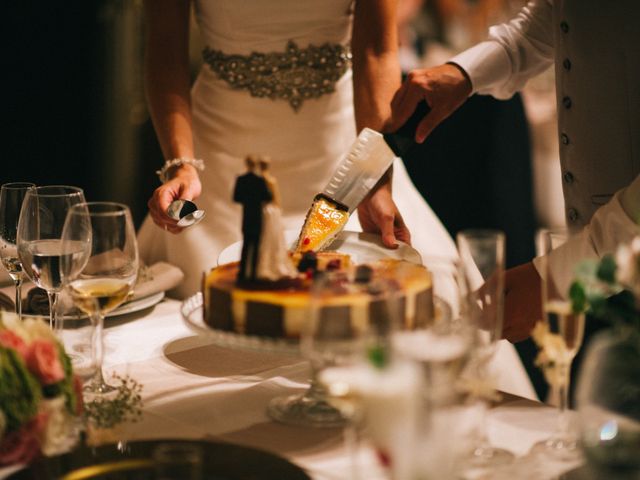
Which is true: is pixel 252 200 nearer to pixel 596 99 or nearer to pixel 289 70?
pixel 596 99

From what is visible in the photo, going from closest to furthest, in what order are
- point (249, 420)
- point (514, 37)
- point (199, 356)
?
point (249, 420) → point (199, 356) → point (514, 37)

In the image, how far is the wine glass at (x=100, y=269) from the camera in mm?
1519

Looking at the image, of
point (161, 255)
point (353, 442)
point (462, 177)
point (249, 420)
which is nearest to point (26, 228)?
point (249, 420)

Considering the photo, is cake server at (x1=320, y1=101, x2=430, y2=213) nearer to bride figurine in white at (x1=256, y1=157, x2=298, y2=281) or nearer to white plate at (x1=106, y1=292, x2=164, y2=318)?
white plate at (x1=106, y1=292, x2=164, y2=318)

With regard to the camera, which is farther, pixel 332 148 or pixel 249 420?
pixel 332 148

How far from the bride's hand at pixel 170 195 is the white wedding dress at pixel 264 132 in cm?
48

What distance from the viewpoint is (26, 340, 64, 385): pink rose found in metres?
1.26

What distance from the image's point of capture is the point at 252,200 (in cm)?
135

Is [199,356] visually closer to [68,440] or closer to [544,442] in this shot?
[68,440]

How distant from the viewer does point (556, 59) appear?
7.43 ft

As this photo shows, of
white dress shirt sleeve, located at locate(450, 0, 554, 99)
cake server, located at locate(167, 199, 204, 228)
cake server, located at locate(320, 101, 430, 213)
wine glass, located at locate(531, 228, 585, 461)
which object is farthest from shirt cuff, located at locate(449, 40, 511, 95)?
wine glass, located at locate(531, 228, 585, 461)

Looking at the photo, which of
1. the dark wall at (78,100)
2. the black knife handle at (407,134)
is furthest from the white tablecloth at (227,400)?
the dark wall at (78,100)

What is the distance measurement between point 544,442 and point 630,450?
Result: 0.34 m

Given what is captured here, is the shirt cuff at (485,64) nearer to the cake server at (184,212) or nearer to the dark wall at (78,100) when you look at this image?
the cake server at (184,212)
